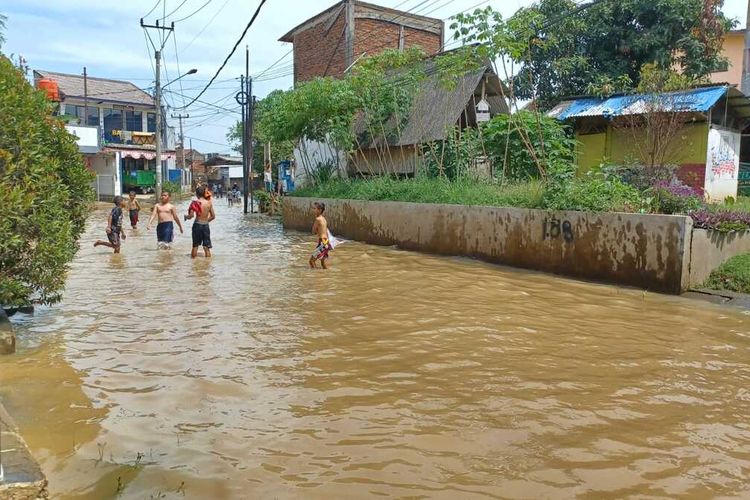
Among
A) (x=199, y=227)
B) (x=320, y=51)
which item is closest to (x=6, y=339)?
(x=199, y=227)

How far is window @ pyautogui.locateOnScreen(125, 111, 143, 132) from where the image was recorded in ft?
160

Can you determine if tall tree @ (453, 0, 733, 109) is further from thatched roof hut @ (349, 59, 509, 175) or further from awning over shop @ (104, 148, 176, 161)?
awning over shop @ (104, 148, 176, 161)

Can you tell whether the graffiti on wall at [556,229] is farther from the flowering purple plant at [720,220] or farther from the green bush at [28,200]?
the green bush at [28,200]

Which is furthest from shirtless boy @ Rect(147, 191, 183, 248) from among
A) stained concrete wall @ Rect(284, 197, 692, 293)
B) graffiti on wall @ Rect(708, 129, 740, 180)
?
graffiti on wall @ Rect(708, 129, 740, 180)

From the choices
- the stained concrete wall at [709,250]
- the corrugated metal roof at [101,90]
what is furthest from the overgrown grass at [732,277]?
the corrugated metal roof at [101,90]

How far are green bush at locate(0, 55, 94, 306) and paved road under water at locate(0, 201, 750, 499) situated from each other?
71cm

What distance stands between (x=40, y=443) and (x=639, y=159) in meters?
15.9

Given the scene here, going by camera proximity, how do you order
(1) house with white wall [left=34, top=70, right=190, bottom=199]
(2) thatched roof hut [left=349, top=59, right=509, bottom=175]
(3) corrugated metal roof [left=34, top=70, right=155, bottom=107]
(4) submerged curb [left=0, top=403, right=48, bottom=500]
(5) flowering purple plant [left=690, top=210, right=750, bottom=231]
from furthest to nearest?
(3) corrugated metal roof [left=34, top=70, right=155, bottom=107]
(1) house with white wall [left=34, top=70, right=190, bottom=199]
(2) thatched roof hut [left=349, top=59, right=509, bottom=175]
(5) flowering purple plant [left=690, top=210, right=750, bottom=231]
(4) submerged curb [left=0, top=403, right=48, bottom=500]

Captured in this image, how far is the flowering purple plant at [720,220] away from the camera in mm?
9781

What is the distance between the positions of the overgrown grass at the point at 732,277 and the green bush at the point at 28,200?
30.1ft

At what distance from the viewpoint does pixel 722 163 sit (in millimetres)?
17500

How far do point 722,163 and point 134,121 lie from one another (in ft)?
144

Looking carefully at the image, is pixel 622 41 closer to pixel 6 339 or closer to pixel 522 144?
pixel 522 144

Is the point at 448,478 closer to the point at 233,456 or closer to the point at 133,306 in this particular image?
the point at 233,456
